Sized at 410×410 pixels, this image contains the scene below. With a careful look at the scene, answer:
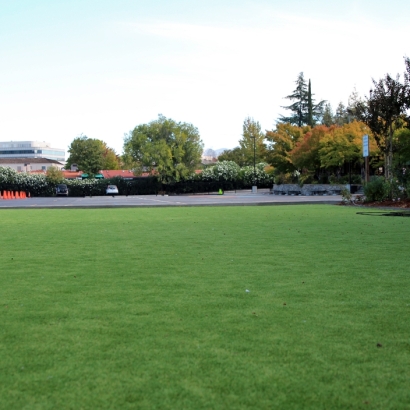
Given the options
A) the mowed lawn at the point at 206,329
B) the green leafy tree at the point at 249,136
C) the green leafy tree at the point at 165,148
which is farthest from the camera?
the green leafy tree at the point at 249,136

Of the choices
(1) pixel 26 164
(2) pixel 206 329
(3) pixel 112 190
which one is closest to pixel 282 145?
(3) pixel 112 190

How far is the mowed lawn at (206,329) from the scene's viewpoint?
3834mm

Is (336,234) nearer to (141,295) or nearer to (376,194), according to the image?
(141,295)

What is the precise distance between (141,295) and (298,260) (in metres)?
3.51

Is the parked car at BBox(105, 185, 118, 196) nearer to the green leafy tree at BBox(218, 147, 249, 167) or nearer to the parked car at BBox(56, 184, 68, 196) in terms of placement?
the parked car at BBox(56, 184, 68, 196)

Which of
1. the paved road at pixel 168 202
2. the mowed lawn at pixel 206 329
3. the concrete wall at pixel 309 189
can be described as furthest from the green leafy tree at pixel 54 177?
the mowed lawn at pixel 206 329

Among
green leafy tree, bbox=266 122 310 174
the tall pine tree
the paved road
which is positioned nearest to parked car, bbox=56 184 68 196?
the paved road

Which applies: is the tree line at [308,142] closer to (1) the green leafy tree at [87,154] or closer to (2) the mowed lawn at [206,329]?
(2) the mowed lawn at [206,329]

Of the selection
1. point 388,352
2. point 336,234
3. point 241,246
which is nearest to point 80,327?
point 388,352

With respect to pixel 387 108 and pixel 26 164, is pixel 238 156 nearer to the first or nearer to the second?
pixel 26 164

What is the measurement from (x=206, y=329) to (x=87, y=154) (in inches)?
4552

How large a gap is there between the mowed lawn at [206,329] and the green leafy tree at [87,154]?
10714cm

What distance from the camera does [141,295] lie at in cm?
682

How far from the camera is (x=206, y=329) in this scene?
17.5 feet
